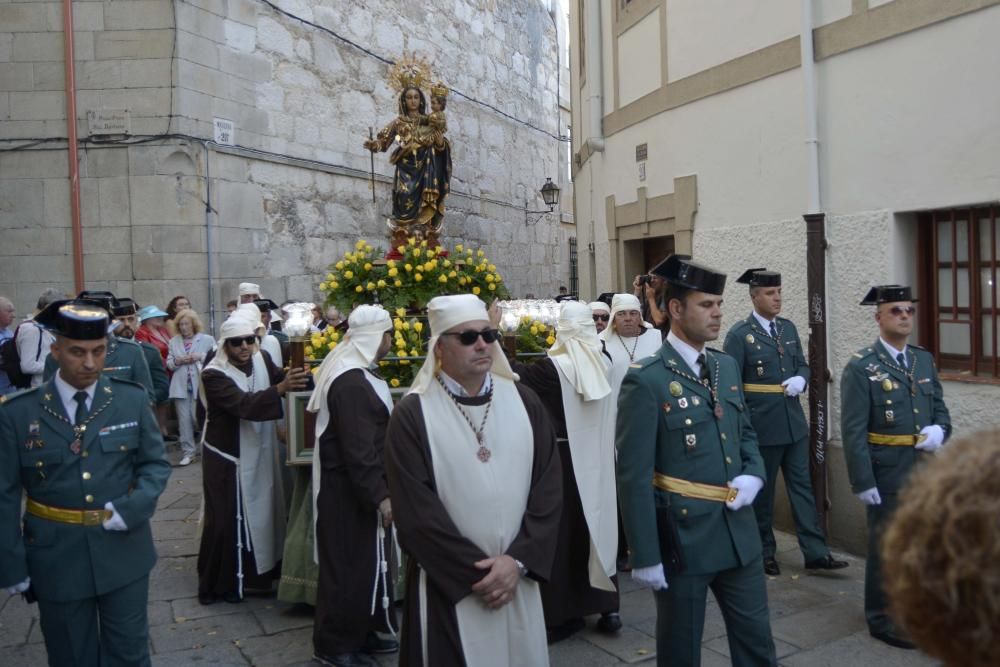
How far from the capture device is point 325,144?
14297 mm

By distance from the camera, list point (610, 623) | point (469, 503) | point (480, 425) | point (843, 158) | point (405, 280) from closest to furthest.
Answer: point (469, 503), point (480, 425), point (610, 623), point (843, 158), point (405, 280)

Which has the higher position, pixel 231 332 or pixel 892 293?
pixel 892 293

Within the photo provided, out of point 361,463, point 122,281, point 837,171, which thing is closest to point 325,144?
point 122,281

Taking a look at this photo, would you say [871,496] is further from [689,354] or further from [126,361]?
[126,361]

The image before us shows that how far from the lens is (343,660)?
4.98 meters

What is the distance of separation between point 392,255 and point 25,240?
5.70 metres

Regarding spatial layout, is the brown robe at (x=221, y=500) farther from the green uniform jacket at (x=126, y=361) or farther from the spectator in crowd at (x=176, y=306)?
the spectator in crowd at (x=176, y=306)

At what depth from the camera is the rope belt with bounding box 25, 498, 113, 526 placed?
3.92 m

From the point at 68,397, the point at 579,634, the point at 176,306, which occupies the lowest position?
the point at 579,634

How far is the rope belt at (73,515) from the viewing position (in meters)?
3.92

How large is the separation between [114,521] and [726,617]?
2647 millimetres

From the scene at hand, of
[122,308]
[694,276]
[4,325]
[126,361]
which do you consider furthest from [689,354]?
[4,325]

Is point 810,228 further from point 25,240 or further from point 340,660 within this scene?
point 25,240

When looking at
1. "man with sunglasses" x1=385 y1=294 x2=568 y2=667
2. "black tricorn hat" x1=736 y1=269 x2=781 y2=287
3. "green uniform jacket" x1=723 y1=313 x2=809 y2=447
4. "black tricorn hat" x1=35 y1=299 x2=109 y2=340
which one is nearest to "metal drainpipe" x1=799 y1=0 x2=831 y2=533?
"green uniform jacket" x1=723 y1=313 x2=809 y2=447
